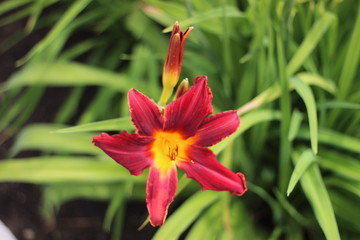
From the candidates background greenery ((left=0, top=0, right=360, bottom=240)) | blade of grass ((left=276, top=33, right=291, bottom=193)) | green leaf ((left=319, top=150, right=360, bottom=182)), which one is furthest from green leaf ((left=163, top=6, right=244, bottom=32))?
green leaf ((left=319, top=150, right=360, bottom=182))

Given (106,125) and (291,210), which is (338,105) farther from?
(106,125)

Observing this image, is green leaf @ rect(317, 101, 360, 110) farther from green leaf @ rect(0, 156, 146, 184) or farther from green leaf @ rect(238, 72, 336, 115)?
green leaf @ rect(0, 156, 146, 184)

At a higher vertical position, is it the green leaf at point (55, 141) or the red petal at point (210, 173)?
the red petal at point (210, 173)

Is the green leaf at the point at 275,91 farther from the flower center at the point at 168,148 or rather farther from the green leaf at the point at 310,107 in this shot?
the flower center at the point at 168,148

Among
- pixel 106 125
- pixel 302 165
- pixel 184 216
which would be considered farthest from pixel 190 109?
pixel 184 216

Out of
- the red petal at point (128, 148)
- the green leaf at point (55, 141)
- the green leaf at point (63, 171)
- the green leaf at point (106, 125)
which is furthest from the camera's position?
the green leaf at point (55, 141)

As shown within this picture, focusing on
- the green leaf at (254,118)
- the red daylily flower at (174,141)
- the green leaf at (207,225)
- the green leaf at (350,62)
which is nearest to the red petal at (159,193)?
the red daylily flower at (174,141)
